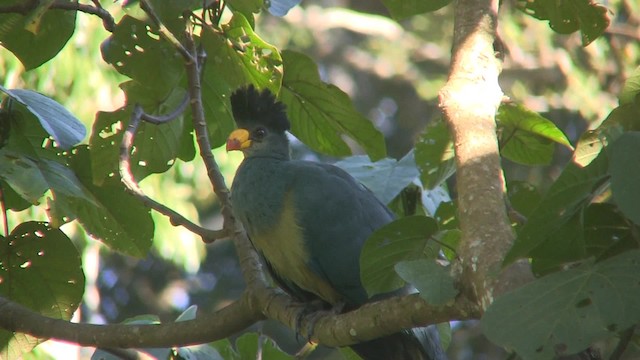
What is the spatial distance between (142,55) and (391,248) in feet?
3.57

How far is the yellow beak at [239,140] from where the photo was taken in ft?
11.6

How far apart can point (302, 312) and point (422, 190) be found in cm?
60

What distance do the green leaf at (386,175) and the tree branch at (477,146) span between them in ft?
2.13

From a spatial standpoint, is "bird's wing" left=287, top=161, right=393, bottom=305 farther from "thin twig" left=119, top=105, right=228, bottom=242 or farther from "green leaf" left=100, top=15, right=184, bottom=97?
"green leaf" left=100, top=15, right=184, bottom=97

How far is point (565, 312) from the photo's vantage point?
1.36m

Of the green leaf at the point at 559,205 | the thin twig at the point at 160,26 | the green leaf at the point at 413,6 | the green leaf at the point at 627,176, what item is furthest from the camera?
the green leaf at the point at 413,6

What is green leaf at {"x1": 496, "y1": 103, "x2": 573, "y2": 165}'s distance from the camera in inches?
102

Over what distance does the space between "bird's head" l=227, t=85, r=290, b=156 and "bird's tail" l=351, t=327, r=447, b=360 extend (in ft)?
3.09

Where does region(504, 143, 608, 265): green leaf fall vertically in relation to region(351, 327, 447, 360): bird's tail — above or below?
above

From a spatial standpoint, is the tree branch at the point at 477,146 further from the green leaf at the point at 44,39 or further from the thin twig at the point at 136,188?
the green leaf at the point at 44,39

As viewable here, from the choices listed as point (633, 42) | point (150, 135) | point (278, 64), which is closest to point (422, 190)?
point (278, 64)

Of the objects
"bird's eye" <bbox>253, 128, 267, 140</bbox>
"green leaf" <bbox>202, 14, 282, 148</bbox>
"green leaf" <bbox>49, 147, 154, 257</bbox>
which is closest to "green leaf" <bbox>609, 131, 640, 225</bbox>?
"green leaf" <bbox>202, 14, 282, 148</bbox>

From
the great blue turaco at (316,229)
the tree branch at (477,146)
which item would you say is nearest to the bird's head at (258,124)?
the great blue turaco at (316,229)

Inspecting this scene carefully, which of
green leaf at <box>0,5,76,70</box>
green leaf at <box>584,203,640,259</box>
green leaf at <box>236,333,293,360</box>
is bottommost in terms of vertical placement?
green leaf at <box>236,333,293,360</box>
